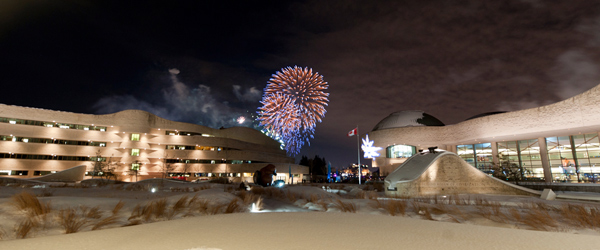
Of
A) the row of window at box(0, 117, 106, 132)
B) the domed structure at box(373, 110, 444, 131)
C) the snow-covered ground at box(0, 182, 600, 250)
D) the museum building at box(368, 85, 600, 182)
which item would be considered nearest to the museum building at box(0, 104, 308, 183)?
the row of window at box(0, 117, 106, 132)

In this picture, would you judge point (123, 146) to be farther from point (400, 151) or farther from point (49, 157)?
point (400, 151)

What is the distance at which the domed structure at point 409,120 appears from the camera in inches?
2660

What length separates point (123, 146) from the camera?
198 ft

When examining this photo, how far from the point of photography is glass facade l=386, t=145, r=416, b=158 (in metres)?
58.8

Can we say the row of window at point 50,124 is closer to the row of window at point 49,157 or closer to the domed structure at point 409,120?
the row of window at point 49,157

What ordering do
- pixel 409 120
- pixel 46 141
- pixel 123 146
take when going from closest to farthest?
pixel 46 141 < pixel 123 146 < pixel 409 120

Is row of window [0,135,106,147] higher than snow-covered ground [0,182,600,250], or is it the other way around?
row of window [0,135,106,147]

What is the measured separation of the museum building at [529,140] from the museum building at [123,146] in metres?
32.5

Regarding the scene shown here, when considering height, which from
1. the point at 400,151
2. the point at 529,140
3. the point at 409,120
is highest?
the point at 409,120

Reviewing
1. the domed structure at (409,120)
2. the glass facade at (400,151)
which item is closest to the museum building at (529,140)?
the glass facade at (400,151)

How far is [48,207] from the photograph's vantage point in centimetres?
707

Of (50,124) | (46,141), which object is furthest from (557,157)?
(50,124)

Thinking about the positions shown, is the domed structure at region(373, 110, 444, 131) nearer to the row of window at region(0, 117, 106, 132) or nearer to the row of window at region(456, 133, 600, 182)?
the row of window at region(456, 133, 600, 182)

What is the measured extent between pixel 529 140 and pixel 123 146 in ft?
270
